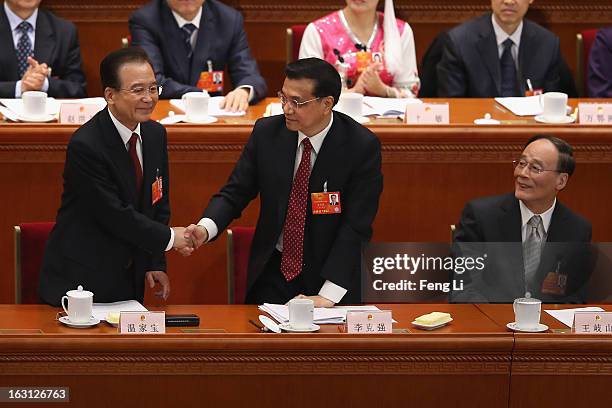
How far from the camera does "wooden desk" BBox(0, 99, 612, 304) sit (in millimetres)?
3943

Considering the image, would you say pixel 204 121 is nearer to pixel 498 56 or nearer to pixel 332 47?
pixel 332 47

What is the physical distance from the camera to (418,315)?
297cm

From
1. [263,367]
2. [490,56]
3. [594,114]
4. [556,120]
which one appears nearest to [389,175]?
[556,120]

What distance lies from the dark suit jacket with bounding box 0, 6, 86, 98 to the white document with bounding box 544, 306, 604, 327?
2329mm

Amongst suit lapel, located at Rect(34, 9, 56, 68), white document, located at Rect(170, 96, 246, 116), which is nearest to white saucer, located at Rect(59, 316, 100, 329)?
white document, located at Rect(170, 96, 246, 116)

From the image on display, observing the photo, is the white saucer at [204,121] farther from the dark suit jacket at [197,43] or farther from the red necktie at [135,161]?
the red necktie at [135,161]

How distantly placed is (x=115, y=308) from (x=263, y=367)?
47 cm

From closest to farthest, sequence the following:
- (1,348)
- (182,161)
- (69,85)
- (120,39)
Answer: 1. (1,348)
2. (182,161)
3. (69,85)
4. (120,39)

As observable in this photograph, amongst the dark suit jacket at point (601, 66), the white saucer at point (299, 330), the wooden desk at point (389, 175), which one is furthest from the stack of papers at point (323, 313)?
the dark suit jacket at point (601, 66)

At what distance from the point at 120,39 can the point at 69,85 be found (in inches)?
28.1

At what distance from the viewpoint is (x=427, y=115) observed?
13.3ft

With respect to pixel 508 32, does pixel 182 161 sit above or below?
below

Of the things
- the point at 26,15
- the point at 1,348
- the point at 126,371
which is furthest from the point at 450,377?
the point at 26,15

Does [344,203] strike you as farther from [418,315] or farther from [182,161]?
[182,161]
